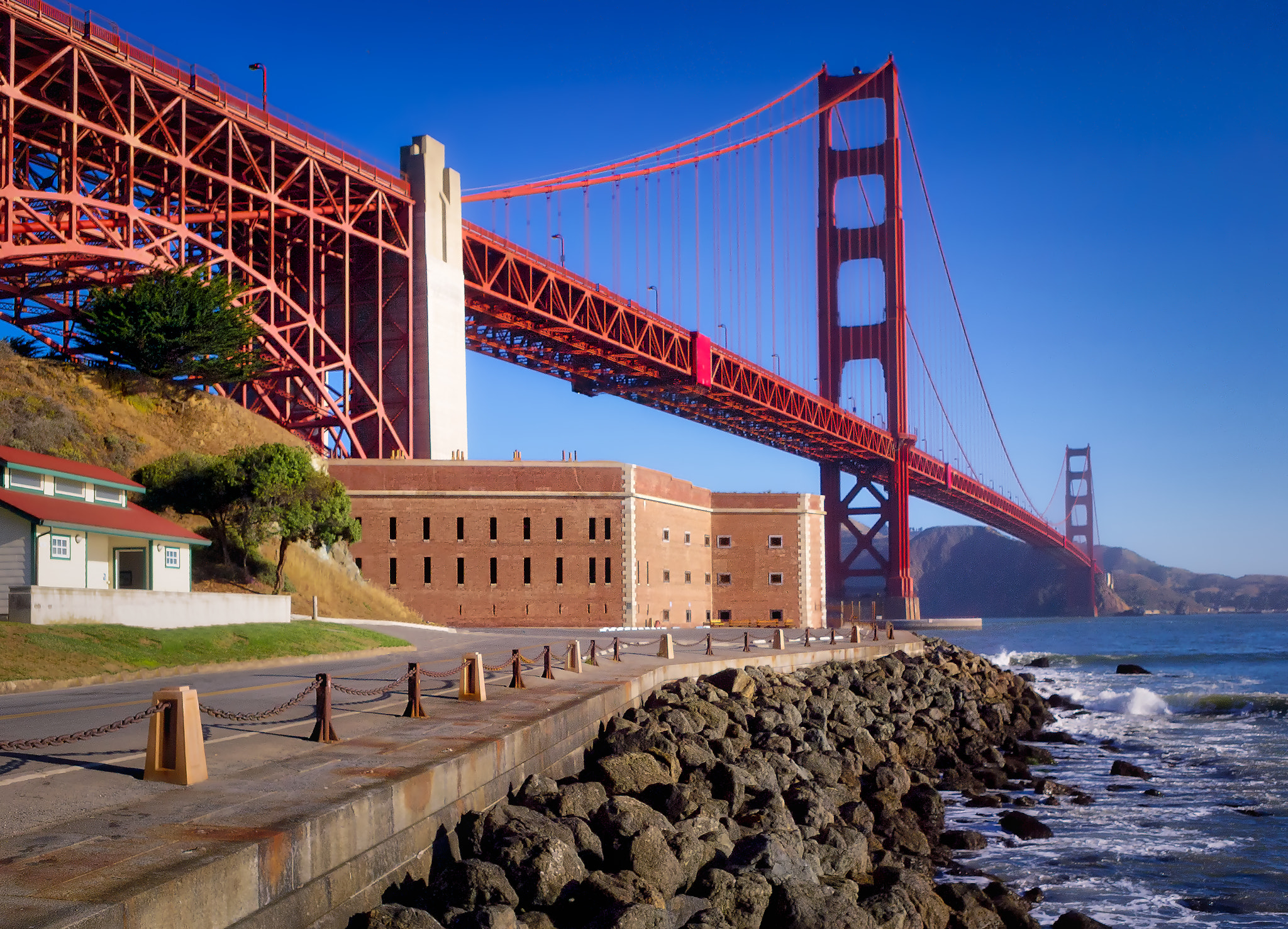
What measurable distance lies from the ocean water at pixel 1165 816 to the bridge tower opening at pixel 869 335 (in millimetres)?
36424

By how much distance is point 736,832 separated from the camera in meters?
12.8

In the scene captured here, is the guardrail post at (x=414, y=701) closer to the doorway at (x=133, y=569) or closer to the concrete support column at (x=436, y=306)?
the doorway at (x=133, y=569)

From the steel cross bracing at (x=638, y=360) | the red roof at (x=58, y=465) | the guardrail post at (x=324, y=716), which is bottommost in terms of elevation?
the guardrail post at (x=324, y=716)

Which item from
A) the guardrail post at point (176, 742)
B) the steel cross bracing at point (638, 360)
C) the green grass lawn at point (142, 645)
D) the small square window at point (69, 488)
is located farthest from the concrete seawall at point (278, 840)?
the steel cross bracing at point (638, 360)

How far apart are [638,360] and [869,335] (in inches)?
1246

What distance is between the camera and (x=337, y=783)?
9.35 m

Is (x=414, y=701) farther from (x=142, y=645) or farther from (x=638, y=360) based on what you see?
(x=638, y=360)

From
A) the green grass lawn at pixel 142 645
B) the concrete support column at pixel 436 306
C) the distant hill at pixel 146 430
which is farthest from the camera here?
the concrete support column at pixel 436 306

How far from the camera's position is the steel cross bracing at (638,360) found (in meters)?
58.8

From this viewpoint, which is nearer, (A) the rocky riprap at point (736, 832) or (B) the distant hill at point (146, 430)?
(A) the rocky riprap at point (736, 832)

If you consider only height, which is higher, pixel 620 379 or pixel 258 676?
pixel 620 379

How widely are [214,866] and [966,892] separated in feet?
28.0

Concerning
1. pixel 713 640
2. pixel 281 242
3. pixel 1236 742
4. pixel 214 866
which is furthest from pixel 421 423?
pixel 214 866

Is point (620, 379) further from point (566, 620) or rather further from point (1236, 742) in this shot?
point (1236, 742)
